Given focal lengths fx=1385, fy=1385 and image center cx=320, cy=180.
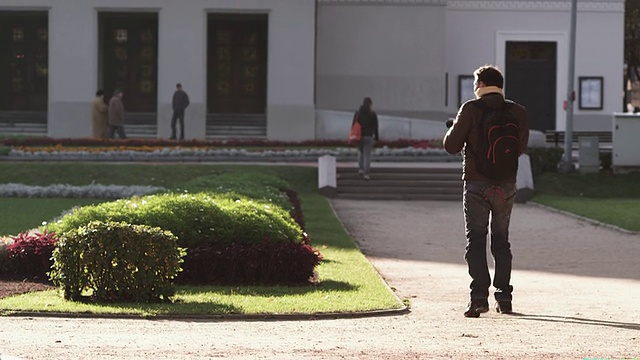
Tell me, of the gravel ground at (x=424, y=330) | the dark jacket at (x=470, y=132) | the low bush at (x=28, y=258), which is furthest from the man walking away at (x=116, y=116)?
the dark jacket at (x=470, y=132)

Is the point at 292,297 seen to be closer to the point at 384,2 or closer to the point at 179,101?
the point at 179,101

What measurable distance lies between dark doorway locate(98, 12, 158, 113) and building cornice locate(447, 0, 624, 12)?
1105 centimetres

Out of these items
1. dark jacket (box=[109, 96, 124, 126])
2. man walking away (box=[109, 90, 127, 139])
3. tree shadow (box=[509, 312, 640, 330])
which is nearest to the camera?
tree shadow (box=[509, 312, 640, 330])

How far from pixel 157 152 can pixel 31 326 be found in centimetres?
2682

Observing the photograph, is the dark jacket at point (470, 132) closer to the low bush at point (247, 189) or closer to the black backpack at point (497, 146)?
the black backpack at point (497, 146)

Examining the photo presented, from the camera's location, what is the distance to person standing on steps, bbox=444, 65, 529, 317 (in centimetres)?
1123

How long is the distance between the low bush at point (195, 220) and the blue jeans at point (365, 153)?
56.5ft

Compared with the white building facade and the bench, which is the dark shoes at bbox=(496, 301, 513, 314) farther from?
the bench

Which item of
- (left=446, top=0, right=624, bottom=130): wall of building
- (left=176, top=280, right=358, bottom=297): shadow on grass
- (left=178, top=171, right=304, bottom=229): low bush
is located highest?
(left=446, top=0, right=624, bottom=130): wall of building

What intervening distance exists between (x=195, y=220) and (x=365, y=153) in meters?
17.7

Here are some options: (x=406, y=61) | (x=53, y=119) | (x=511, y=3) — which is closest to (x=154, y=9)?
(x=53, y=119)

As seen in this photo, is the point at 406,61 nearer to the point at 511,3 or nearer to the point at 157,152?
the point at 511,3

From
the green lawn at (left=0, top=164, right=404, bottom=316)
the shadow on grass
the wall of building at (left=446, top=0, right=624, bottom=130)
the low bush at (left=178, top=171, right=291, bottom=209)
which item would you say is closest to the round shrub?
the green lawn at (left=0, top=164, right=404, bottom=316)

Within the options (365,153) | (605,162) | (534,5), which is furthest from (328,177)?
(534,5)
